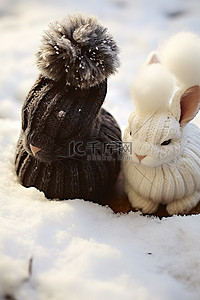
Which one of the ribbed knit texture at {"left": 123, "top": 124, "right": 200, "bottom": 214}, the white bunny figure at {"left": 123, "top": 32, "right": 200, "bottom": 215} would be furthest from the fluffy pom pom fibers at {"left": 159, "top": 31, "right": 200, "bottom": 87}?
the ribbed knit texture at {"left": 123, "top": 124, "right": 200, "bottom": 214}

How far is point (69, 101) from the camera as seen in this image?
0.71 m

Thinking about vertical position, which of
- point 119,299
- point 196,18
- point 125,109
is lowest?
point 119,299

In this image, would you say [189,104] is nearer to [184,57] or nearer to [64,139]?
[184,57]

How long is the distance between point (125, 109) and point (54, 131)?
560 mm

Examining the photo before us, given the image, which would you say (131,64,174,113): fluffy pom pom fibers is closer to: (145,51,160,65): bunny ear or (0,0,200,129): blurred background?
(145,51,160,65): bunny ear

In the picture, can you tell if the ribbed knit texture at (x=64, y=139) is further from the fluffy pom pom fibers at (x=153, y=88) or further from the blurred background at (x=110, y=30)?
the blurred background at (x=110, y=30)

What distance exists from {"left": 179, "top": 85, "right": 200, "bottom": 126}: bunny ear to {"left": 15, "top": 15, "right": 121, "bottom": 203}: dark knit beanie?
0.14 meters

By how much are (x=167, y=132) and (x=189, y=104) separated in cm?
7

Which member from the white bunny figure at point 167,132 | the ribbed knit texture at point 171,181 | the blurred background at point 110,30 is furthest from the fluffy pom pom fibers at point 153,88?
the blurred background at point 110,30

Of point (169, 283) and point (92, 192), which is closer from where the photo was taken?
point (169, 283)

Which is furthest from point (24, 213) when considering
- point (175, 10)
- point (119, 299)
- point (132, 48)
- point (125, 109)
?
point (175, 10)

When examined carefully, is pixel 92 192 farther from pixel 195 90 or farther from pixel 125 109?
pixel 125 109

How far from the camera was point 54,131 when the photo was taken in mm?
708

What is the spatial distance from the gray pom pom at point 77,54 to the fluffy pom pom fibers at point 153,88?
56 millimetres
